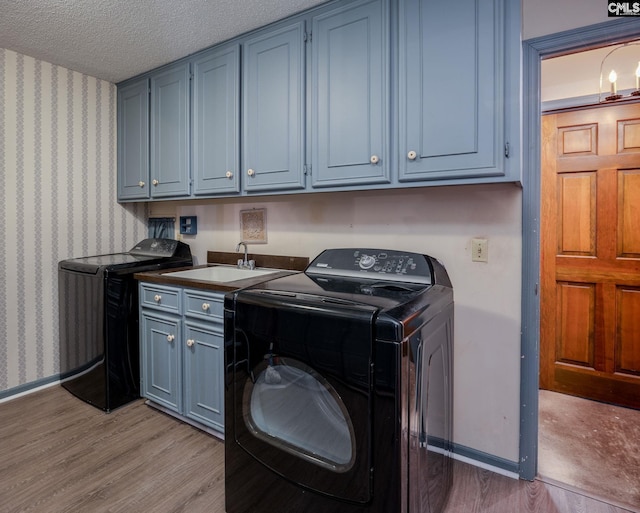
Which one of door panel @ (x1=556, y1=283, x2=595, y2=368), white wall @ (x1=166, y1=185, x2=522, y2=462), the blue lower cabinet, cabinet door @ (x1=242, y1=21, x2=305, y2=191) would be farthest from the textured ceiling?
door panel @ (x1=556, y1=283, x2=595, y2=368)

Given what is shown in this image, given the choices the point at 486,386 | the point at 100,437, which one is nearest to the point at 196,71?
the point at 100,437

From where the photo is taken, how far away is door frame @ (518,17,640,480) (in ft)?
5.34

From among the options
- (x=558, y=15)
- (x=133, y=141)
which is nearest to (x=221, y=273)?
(x=133, y=141)

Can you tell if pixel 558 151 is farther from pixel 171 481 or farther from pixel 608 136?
pixel 171 481

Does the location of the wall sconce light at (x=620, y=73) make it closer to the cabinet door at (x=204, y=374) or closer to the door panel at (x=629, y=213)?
the door panel at (x=629, y=213)

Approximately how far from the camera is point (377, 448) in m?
1.10

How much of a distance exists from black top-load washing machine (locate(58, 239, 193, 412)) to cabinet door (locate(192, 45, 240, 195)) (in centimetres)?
76

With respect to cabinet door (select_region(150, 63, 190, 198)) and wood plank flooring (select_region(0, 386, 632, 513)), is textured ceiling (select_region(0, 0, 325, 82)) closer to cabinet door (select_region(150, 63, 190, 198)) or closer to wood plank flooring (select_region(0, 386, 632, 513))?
cabinet door (select_region(150, 63, 190, 198))

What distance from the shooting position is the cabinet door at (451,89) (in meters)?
1.41

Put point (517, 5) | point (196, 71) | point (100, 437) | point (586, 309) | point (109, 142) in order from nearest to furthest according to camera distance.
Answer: point (517, 5)
point (100, 437)
point (196, 71)
point (586, 309)
point (109, 142)

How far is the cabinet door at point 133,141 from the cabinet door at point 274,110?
1.02 metres

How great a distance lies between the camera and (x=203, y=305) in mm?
1938

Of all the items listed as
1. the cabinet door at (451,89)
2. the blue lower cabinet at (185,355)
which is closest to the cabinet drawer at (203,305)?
the blue lower cabinet at (185,355)

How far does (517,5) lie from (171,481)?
245cm
